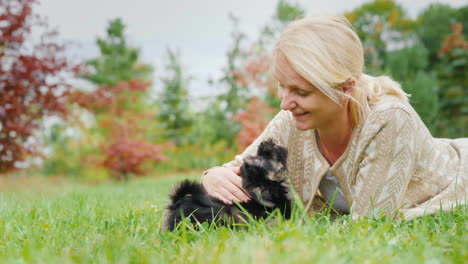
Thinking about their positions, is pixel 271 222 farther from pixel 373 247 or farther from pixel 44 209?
pixel 44 209

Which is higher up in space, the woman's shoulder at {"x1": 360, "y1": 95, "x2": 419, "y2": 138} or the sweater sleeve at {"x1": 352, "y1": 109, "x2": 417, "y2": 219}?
the woman's shoulder at {"x1": 360, "y1": 95, "x2": 419, "y2": 138}

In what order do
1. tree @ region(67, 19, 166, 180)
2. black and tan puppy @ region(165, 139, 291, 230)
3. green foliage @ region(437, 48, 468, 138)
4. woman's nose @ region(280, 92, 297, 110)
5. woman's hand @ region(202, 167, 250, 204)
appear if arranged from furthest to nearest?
green foliage @ region(437, 48, 468, 138) → tree @ region(67, 19, 166, 180) → woman's nose @ region(280, 92, 297, 110) → woman's hand @ region(202, 167, 250, 204) → black and tan puppy @ region(165, 139, 291, 230)

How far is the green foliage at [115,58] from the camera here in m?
18.8

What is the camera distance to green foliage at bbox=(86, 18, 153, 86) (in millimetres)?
18797

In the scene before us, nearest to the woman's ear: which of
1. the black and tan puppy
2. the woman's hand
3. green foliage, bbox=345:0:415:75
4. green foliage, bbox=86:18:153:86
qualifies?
the black and tan puppy

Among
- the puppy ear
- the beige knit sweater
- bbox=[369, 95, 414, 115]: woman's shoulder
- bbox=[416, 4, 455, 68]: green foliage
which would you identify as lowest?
the beige knit sweater

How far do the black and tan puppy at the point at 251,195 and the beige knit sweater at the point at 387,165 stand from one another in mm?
341

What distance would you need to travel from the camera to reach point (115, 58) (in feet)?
62.7

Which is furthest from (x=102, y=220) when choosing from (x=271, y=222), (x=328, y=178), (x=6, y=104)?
(x=6, y=104)

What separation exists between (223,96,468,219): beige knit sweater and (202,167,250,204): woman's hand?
28cm

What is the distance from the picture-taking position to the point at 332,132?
9.64 feet

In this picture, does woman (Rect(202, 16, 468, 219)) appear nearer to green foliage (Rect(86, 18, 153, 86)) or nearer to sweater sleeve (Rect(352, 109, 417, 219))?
sweater sleeve (Rect(352, 109, 417, 219))

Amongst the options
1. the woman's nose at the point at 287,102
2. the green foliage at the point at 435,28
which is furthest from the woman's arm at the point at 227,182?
the green foliage at the point at 435,28

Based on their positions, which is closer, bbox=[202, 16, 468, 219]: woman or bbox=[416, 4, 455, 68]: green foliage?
bbox=[202, 16, 468, 219]: woman
